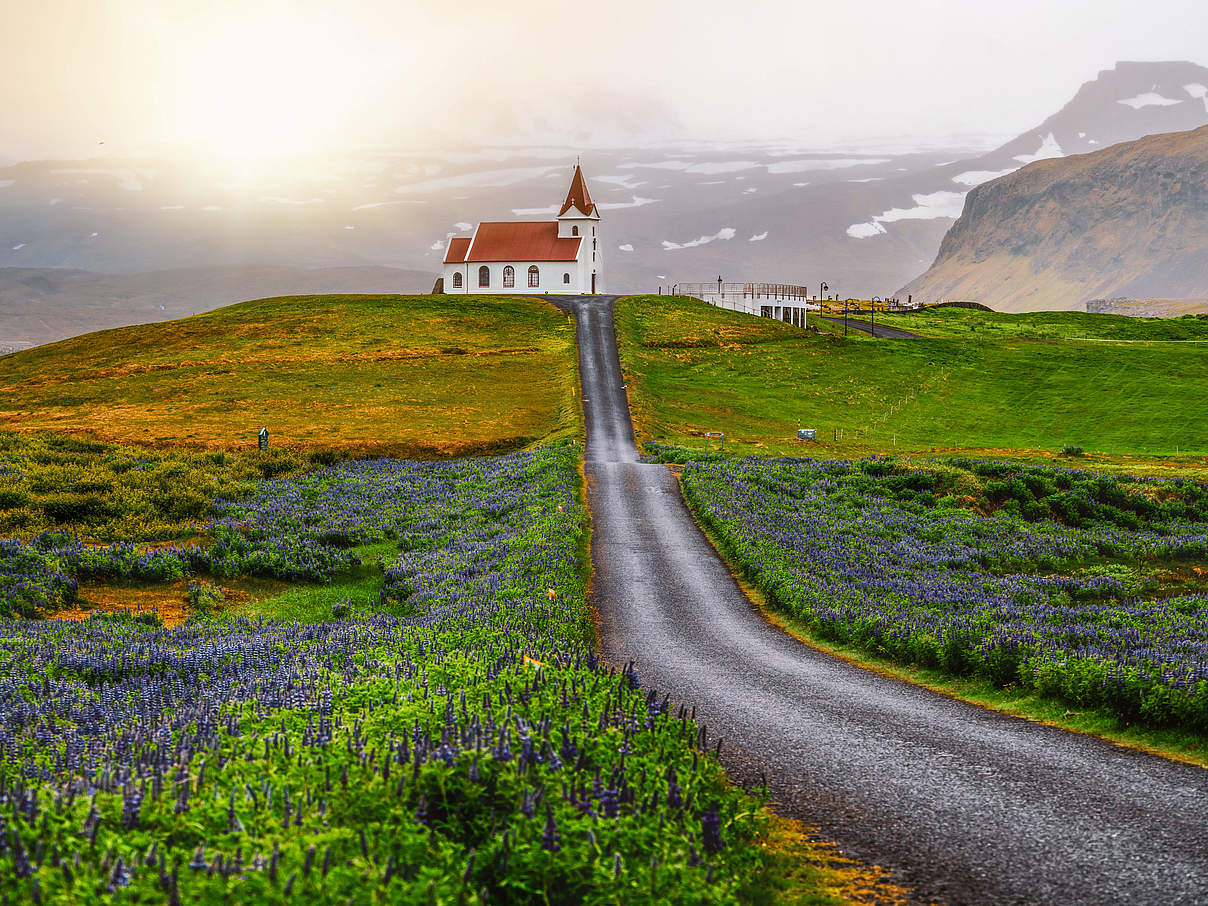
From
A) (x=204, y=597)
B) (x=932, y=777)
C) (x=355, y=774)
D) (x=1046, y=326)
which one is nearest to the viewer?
(x=355, y=774)

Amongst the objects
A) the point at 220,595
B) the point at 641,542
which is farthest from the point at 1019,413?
the point at 220,595

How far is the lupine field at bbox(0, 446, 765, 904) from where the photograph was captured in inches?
200

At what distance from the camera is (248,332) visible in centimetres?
10256

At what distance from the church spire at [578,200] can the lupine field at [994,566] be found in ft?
319

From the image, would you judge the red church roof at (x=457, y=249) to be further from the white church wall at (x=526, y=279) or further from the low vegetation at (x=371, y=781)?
the low vegetation at (x=371, y=781)

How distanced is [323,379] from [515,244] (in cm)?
6415

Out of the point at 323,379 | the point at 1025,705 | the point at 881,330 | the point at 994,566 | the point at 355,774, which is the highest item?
the point at 881,330

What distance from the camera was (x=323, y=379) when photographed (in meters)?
78.4

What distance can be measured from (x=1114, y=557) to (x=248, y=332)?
315 feet

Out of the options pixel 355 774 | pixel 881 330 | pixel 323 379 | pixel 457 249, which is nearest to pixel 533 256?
pixel 457 249

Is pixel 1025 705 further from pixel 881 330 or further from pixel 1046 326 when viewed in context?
pixel 1046 326

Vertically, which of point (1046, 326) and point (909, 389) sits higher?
point (1046, 326)

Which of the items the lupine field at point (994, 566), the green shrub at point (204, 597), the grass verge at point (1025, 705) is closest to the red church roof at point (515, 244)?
the lupine field at point (994, 566)

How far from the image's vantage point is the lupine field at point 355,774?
5078 millimetres
